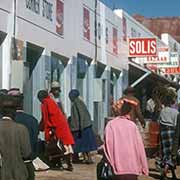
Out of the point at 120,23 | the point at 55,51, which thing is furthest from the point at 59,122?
the point at 120,23

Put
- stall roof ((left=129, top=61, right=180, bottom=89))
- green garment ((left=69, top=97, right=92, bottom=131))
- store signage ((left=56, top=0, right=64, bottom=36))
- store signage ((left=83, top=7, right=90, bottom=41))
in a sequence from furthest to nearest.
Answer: stall roof ((left=129, top=61, right=180, bottom=89)), store signage ((left=83, top=7, right=90, bottom=41)), store signage ((left=56, top=0, right=64, bottom=36)), green garment ((left=69, top=97, right=92, bottom=131))

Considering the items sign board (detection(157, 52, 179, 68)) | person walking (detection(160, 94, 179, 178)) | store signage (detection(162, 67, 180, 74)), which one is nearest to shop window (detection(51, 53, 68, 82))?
person walking (detection(160, 94, 179, 178))

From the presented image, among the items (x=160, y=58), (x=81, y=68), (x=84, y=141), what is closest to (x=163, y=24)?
(x=160, y=58)

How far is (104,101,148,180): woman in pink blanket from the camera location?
7949mm

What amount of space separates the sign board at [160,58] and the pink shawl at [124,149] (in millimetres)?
22586

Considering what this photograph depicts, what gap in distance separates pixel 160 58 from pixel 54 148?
1782cm

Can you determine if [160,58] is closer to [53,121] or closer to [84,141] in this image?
[84,141]

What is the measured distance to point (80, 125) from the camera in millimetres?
15406

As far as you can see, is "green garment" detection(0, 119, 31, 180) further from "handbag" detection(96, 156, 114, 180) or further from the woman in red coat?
the woman in red coat

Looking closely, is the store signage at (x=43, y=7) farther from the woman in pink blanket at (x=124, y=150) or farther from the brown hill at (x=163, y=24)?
the brown hill at (x=163, y=24)

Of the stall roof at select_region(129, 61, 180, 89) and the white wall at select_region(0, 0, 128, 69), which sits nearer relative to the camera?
the white wall at select_region(0, 0, 128, 69)

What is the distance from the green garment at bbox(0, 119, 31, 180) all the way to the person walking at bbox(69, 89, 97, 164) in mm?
8112

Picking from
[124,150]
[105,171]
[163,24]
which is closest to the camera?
[124,150]

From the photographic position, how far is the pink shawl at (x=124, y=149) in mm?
7949
